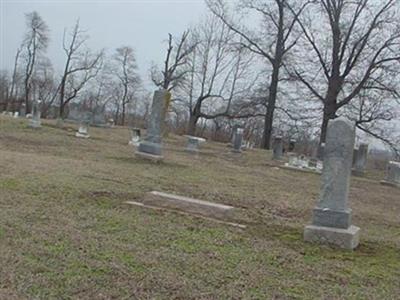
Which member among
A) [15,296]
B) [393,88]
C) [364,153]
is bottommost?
[15,296]

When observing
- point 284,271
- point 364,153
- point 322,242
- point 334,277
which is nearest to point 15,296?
point 284,271

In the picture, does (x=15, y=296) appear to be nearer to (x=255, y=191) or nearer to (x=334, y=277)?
(x=334, y=277)

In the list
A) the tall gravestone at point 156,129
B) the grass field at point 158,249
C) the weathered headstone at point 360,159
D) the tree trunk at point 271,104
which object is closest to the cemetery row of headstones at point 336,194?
the grass field at point 158,249

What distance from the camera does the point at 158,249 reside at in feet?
16.3

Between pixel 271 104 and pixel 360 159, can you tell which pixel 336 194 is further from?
pixel 271 104

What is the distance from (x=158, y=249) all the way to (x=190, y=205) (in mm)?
2059

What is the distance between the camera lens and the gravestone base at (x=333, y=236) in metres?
6.06

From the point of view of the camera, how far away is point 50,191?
7.38 m

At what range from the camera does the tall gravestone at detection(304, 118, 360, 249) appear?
638 centimetres

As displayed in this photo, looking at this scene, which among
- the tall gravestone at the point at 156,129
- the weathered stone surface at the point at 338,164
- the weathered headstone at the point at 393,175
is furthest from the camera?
the weathered headstone at the point at 393,175

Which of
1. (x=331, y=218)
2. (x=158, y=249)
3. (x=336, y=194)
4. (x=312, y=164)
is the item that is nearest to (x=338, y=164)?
(x=336, y=194)

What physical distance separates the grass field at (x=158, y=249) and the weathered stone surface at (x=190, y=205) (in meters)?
0.28

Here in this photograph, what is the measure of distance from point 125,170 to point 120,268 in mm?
6918

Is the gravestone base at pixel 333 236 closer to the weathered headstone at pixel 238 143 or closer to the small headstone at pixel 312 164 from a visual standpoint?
the small headstone at pixel 312 164
